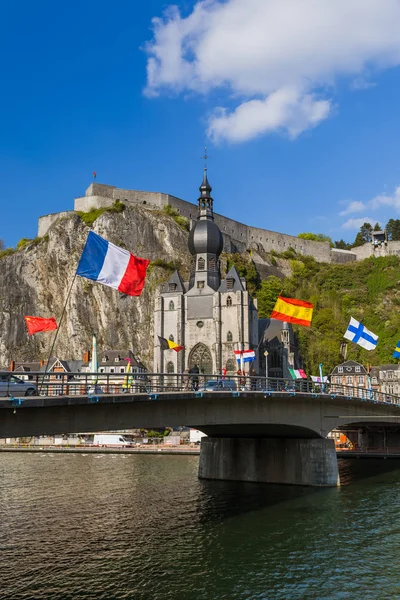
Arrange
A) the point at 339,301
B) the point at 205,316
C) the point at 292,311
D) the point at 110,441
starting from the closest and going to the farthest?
the point at 292,311 < the point at 110,441 < the point at 205,316 < the point at 339,301

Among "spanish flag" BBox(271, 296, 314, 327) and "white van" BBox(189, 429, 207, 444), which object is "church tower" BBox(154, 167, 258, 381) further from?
"spanish flag" BBox(271, 296, 314, 327)

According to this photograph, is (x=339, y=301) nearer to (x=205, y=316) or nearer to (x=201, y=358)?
(x=205, y=316)

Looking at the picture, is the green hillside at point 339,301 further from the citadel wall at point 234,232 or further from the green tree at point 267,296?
the citadel wall at point 234,232

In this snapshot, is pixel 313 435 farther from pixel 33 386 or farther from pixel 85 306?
pixel 85 306

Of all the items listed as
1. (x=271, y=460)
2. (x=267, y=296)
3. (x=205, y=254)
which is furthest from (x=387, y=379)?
(x=271, y=460)

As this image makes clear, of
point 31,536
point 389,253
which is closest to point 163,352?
point 31,536

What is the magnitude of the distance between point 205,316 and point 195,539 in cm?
6710

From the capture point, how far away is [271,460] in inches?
1763

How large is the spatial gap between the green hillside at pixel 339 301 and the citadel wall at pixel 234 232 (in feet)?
19.8

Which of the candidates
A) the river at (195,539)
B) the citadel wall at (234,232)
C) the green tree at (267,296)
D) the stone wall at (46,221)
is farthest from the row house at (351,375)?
the stone wall at (46,221)

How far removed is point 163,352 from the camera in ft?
310

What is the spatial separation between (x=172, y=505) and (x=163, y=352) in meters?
57.4

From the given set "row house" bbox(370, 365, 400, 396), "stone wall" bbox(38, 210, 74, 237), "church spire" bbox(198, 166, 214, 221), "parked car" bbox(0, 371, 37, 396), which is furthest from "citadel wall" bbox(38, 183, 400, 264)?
"parked car" bbox(0, 371, 37, 396)

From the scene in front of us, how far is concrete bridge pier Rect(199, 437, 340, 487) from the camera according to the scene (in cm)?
4306
